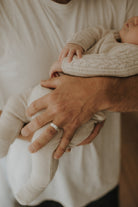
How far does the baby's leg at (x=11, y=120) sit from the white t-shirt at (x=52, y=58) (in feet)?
0.37

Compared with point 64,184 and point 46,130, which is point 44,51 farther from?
point 64,184

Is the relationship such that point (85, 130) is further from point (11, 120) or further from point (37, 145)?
point (11, 120)

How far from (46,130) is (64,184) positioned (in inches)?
20.5

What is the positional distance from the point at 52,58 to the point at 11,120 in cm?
36

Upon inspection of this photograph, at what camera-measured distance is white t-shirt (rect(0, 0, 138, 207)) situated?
2.67ft

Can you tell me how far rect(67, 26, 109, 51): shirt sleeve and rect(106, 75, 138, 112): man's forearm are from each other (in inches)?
9.2

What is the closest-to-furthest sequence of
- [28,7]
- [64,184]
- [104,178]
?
1. [28,7]
2. [64,184]
3. [104,178]

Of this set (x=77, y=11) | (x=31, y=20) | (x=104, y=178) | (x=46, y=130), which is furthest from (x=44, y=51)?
(x=104, y=178)


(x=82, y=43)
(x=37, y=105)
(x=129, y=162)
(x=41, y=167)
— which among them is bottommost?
(x=129, y=162)

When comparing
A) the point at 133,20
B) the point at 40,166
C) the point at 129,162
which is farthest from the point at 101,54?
the point at 129,162

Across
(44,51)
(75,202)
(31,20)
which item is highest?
(31,20)

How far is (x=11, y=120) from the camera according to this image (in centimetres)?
76

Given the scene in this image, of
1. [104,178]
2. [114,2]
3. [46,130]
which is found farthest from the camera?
[104,178]

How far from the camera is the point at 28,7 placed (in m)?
0.82
